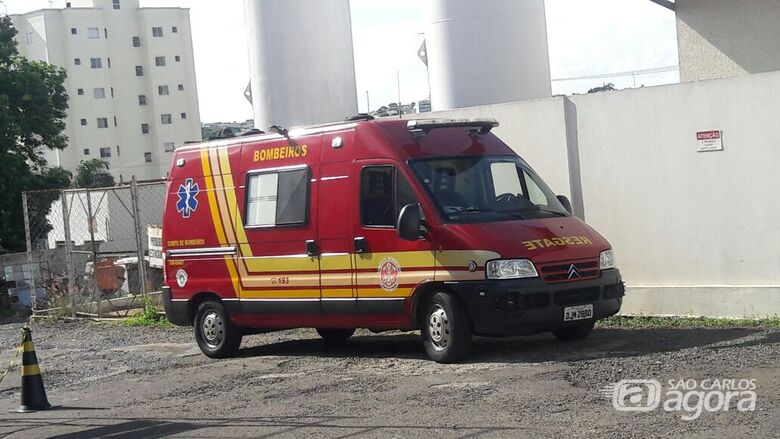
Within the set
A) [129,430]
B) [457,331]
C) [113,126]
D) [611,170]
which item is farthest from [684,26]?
[113,126]

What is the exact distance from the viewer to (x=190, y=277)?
13.7m

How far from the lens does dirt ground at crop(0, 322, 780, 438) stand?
7980 millimetres

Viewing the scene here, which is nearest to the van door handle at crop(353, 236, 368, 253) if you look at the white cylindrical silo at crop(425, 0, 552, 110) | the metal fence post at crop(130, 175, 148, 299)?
the white cylindrical silo at crop(425, 0, 552, 110)

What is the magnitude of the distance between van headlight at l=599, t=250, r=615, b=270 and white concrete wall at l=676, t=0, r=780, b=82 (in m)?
5.72

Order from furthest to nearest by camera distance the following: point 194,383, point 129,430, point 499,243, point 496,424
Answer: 1. point 194,383
2. point 499,243
3. point 129,430
4. point 496,424

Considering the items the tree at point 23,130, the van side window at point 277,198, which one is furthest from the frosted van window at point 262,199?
the tree at point 23,130

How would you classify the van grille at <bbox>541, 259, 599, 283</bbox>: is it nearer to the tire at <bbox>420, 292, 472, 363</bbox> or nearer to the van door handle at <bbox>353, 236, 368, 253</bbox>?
the tire at <bbox>420, 292, 472, 363</bbox>

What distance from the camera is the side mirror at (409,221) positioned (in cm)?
1095

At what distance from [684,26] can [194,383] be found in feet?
30.7

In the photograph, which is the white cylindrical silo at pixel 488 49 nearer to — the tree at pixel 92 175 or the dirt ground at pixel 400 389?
the dirt ground at pixel 400 389

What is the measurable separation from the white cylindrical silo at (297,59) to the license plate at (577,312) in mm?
7998

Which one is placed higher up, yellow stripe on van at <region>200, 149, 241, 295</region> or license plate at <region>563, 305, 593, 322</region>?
yellow stripe on van at <region>200, 149, 241, 295</region>

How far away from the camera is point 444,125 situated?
38.8 ft

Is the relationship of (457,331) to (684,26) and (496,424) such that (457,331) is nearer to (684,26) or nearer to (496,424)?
(496,424)
